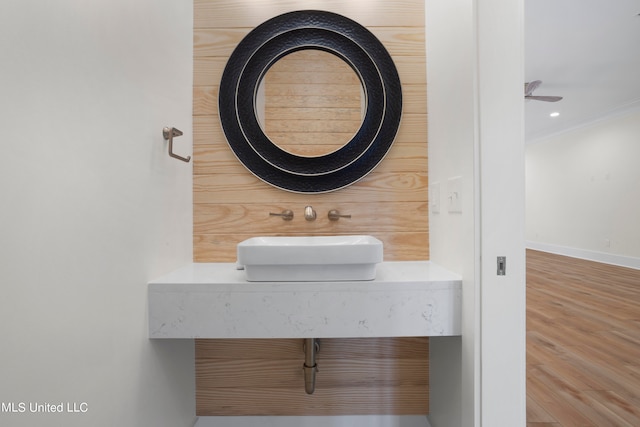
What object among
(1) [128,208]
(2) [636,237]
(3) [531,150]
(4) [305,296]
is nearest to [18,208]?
(1) [128,208]

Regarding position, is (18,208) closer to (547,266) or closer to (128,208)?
(128,208)

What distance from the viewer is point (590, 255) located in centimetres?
542

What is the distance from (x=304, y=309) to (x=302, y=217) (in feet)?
1.74

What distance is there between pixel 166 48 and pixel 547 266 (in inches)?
230

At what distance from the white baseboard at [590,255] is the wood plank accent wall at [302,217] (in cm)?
523

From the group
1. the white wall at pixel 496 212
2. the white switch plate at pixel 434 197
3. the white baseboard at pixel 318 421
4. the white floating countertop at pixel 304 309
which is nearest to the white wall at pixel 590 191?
the white switch plate at pixel 434 197

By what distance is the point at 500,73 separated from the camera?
95cm

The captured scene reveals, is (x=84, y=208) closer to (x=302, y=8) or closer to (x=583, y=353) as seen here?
(x=302, y=8)

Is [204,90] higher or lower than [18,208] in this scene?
higher

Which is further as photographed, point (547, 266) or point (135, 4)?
point (547, 266)

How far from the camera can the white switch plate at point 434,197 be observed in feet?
4.37

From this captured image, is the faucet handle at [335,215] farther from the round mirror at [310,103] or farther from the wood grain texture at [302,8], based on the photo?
the wood grain texture at [302,8]

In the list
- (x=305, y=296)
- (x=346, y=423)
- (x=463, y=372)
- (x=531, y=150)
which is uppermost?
(x=531, y=150)

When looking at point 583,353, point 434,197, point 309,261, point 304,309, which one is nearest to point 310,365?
point 304,309
